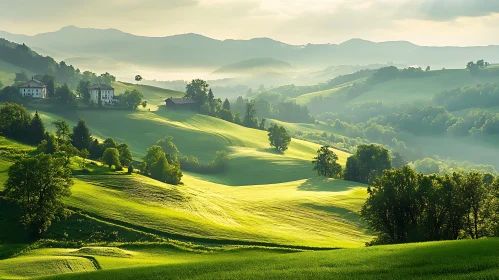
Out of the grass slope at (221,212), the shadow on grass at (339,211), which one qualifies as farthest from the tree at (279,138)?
the shadow on grass at (339,211)

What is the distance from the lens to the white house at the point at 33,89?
18438 centimetres

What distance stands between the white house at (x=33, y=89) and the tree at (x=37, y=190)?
135m

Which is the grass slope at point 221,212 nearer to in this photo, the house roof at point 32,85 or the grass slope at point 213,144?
the grass slope at point 213,144

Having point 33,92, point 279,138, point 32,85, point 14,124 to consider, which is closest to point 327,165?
point 279,138

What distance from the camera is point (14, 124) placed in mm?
103812

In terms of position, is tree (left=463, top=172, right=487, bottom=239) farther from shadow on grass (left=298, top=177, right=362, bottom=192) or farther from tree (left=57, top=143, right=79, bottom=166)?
tree (left=57, top=143, right=79, bottom=166)

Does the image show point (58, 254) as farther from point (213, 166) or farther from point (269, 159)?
point (269, 159)

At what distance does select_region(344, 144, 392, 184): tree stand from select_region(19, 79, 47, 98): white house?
12120 centimetres

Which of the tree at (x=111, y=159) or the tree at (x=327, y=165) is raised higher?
the tree at (x=111, y=159)

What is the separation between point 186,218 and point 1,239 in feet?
75.0

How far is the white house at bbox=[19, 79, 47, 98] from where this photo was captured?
605 ft

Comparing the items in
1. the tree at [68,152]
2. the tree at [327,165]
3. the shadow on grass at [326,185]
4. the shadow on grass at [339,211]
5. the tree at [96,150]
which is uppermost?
the tree at [68,152]

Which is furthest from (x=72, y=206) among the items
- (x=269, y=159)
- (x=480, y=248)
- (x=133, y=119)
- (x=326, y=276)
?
(x=133, y=119)

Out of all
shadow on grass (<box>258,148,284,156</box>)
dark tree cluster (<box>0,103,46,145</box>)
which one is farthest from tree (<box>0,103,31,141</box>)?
shadow on grass (<box>258,148,284,156</box>)
